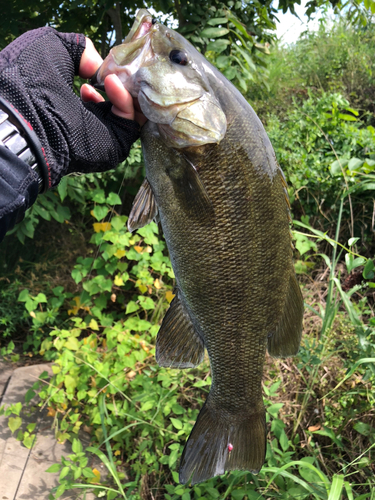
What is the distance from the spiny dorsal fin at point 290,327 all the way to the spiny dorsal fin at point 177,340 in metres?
0.30

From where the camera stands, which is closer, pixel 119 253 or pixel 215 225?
pixel 215 225

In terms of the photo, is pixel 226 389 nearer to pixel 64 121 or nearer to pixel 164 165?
pixel 164 165

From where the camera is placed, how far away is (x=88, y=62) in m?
1.41

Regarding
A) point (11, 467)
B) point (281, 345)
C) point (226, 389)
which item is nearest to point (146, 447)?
point (11, 467)

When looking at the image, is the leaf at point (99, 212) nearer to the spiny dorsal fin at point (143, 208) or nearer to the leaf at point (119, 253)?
the leaf at point (119, 253)

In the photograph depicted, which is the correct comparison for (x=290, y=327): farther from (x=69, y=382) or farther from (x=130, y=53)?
(x=69, y=382)

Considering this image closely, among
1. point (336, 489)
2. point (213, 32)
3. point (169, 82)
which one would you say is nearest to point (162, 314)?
point (336, 489)

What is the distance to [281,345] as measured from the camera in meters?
1.48

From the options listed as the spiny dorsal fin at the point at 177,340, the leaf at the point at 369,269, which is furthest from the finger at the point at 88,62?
the leaf at the point at 369,269

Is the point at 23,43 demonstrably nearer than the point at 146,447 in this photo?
Yes

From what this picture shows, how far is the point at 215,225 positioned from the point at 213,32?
1.86 m

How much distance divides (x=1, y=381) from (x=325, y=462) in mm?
2674

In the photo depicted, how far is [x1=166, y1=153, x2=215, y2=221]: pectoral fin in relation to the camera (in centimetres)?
124

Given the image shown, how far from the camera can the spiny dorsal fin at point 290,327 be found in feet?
4.75
